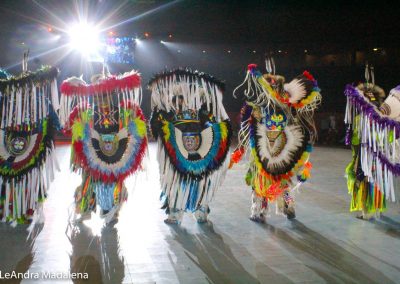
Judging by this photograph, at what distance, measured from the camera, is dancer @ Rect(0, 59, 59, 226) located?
15.9ft

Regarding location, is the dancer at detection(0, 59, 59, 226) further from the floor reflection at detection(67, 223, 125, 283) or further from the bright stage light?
the bright stage light

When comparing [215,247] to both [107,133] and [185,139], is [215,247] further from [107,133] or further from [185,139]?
[107,133]

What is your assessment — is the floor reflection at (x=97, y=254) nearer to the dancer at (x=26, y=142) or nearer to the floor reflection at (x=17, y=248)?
the floor reflection at (x=17, y=248)

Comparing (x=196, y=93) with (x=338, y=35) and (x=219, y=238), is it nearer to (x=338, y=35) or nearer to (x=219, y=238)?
(x=219, y=238)

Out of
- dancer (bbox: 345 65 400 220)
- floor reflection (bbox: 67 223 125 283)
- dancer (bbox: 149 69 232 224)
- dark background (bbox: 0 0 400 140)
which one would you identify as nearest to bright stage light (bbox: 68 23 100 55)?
dark background (bbox: 0 0 400 140)

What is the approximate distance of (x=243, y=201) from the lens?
6391 mm

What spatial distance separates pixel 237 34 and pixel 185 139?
50.9 ft

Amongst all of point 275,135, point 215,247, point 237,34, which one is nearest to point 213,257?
point 215,247

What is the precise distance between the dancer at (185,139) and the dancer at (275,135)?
0.42 m

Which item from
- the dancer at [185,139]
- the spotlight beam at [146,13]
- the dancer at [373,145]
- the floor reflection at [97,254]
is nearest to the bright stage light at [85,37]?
the spotlight beam at [146,13]

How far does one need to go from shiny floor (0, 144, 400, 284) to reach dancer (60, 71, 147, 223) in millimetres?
480

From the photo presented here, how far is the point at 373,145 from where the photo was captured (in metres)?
5.20

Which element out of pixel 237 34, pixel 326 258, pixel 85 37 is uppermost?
pixel 237 34

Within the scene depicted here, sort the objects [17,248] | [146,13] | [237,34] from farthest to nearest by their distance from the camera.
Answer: [237,34]
[146,13]
[17,248]
